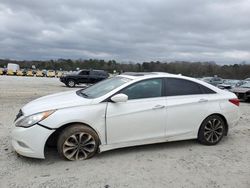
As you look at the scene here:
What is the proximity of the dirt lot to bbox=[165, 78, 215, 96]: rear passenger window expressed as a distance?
1.10m

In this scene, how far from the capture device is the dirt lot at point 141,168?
3682 mm

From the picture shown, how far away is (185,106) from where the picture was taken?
5.12m

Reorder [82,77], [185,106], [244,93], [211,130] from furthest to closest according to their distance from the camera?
[82,77] → [244,93] → [211,130] → [185,106]

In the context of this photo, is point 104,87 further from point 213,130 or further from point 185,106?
point 213,130

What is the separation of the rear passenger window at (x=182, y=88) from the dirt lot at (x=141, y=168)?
110cm

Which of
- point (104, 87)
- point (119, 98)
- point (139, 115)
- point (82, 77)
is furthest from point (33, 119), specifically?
point (82, 77)

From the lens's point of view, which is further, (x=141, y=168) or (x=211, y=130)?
(x=211, y=130)

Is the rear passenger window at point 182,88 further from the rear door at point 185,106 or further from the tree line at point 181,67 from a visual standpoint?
the tree line at point 181,67

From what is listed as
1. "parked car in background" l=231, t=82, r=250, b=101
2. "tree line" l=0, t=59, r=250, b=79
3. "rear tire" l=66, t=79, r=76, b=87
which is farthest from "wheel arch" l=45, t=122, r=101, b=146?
"rear tire" l=66, t=79, r=76, b=87

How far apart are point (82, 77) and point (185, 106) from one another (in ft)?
66.7

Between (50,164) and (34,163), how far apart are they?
0.27m

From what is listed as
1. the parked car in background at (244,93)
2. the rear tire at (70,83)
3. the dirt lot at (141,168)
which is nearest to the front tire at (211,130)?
the dirt lot at (141,168)

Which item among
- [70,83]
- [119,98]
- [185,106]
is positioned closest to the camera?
[119,98]

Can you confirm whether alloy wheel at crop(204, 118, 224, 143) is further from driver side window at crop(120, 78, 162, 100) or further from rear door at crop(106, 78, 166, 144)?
driver side window at crop(120, 78, 162, 100)
